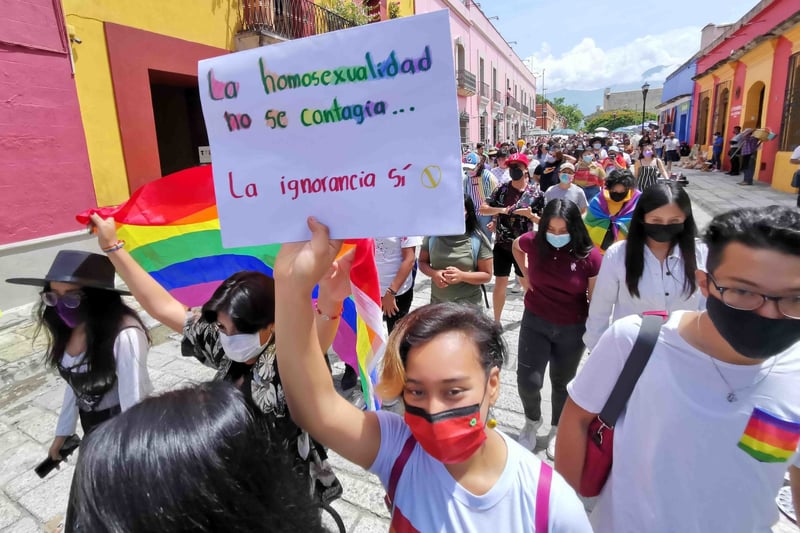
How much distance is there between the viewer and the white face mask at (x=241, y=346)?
1.63 metres

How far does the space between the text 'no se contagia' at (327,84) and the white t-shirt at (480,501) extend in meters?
0.86

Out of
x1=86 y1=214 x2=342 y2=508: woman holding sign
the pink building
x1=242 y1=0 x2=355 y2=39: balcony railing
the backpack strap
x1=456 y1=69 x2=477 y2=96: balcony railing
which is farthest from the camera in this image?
the pink building

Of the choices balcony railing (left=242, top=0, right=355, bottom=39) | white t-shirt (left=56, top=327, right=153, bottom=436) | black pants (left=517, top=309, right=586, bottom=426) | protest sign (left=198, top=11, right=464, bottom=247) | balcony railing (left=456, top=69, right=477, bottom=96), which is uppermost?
balcony railing (left=456, top=69, right=477, bottom=96)

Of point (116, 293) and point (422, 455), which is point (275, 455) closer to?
point (422, 455)

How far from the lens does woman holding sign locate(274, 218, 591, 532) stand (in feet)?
3.51

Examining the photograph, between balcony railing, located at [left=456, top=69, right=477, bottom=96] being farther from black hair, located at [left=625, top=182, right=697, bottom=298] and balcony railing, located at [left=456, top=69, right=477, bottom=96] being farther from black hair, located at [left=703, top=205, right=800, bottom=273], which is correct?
black hair, located at [left=703, top=205, right=800, bottom=273]

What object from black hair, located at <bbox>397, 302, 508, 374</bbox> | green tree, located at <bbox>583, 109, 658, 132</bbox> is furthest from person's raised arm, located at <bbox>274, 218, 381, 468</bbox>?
green tree, located at <bbox>583, 109, 658, 132</bbox>

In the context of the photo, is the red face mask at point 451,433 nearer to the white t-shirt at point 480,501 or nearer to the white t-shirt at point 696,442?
the white t-shirt at point 480,501

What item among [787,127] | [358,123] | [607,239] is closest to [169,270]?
[358,123]

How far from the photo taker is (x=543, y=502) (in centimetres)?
107

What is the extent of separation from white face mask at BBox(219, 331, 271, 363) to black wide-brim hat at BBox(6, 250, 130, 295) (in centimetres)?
74

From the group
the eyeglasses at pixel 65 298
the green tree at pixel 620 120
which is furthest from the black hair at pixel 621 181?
the green tree at pixel 620 120

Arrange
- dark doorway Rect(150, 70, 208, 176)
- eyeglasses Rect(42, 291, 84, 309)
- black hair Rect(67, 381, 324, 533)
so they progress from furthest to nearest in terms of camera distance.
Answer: dark doorway Rect(150, 70, 208, 176)
eyeglasses Rect(42, 291, 84, 309)
black hair Rect(67, 381, 324, 533)

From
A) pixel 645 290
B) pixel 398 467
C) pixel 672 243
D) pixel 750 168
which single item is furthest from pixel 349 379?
pixel 750 168
